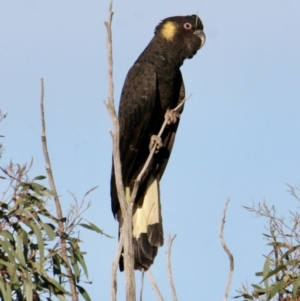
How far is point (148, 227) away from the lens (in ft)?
14.3

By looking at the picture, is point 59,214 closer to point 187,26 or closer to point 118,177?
point 118,177

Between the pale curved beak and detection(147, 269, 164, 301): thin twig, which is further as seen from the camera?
the pale curved beak

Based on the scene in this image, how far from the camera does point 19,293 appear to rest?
2785 mm

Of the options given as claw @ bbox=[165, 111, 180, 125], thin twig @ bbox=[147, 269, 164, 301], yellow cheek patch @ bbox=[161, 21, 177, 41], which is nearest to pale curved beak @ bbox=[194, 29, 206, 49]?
yellow cheek patch @ bbox=[161, 21, 177, 41]

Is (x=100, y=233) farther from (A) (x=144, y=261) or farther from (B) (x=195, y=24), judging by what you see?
(B) (x=195, y=24)

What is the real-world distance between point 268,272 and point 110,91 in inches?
42.9

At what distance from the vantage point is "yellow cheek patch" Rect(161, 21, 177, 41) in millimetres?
4863

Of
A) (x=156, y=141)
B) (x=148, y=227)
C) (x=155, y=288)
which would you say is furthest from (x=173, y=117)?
(x=155, y=288)

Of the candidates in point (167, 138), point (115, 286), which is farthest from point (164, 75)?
point (115, 286)

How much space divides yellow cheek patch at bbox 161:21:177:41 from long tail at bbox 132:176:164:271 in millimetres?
1053

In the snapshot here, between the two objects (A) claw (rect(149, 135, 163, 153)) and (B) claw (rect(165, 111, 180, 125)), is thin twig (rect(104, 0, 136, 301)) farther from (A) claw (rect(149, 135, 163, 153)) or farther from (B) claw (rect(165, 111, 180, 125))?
(B) claw (rect(165, 111, 180, 125))

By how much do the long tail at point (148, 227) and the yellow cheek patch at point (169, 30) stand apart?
1053mm

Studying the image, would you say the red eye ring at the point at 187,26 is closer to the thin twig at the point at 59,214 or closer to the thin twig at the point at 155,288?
the thin twig at the point at 59,214

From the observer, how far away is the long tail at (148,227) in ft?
13.4
